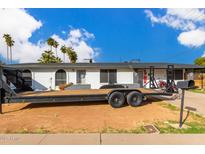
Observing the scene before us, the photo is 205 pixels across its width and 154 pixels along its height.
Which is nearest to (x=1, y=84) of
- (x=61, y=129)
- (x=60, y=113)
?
(x=60, y=113)

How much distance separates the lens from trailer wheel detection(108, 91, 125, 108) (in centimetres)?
920

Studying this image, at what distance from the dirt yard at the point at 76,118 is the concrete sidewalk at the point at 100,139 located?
24.2 inches

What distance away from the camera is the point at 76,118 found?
7.42 metres

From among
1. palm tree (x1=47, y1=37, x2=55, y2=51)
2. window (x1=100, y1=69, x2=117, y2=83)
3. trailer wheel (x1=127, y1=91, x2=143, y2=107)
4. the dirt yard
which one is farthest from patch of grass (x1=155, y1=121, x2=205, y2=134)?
palm tree (x1=47, y1=37, x2=55, y2=51)

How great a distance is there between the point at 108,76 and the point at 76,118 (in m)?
11.8

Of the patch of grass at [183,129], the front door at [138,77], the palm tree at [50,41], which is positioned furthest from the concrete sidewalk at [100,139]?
the palm tree at [50,41]

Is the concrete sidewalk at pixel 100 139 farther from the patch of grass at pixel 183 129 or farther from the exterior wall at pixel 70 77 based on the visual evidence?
the exterior wall at pixel 70 77

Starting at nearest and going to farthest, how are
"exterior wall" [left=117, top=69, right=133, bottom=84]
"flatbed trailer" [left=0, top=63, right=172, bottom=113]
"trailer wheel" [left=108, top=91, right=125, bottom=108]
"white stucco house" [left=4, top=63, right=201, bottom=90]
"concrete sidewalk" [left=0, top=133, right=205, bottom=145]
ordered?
"concrete sidewalk" [left=0, top=133, right=205, bottom=145] < "flatbed trailer" [left=0, top=63, right=172, bottom=113] < "trailer wheel" [left=108, top=91, right=125, bottom=108] < "white stucco house" [left=4, top=63, right=201, bottom=90] < "exterior wall" [left=117, top=69, right=133, bottom=84]

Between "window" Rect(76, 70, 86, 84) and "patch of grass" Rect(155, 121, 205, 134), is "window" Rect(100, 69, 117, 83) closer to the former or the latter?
"window" Rect(76, 70, 86, 84)

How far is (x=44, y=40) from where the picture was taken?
47.3m

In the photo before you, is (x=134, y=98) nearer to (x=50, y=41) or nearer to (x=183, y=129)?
(x=183, y=129)

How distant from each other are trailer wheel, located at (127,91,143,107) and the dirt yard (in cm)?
23
